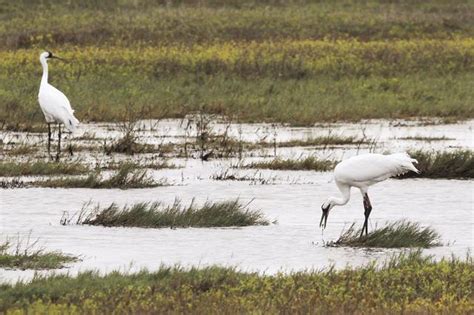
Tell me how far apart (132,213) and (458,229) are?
3735 millimetres

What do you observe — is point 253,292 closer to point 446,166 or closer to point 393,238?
point 393,238

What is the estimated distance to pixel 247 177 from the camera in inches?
726

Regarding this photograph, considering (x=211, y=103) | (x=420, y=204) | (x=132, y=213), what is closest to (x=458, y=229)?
(x=420, y=204)

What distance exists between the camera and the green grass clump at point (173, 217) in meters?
14.2

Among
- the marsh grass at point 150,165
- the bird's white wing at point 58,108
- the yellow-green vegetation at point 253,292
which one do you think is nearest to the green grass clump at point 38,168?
the marsh grass at point 150,165

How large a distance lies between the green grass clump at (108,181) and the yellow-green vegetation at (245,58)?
5645 mm

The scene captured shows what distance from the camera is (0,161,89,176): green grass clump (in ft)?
58.7

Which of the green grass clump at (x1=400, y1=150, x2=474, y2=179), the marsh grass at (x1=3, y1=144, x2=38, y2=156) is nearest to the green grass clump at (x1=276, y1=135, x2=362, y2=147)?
the green grass clump at (x1=400, y1=150, x2=474, y2=179)

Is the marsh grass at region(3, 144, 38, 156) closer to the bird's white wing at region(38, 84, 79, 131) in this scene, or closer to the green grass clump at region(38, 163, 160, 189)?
the bird's white wing at region(38, 84, 79, 131)

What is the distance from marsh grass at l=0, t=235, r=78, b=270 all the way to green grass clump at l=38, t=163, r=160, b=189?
Result: 14.9 ft

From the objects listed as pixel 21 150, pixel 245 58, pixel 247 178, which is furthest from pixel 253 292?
pixel 245 58

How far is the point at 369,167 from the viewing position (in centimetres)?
1395

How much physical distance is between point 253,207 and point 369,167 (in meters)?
2.48

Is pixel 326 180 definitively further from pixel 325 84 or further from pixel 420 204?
pixel 325 84
